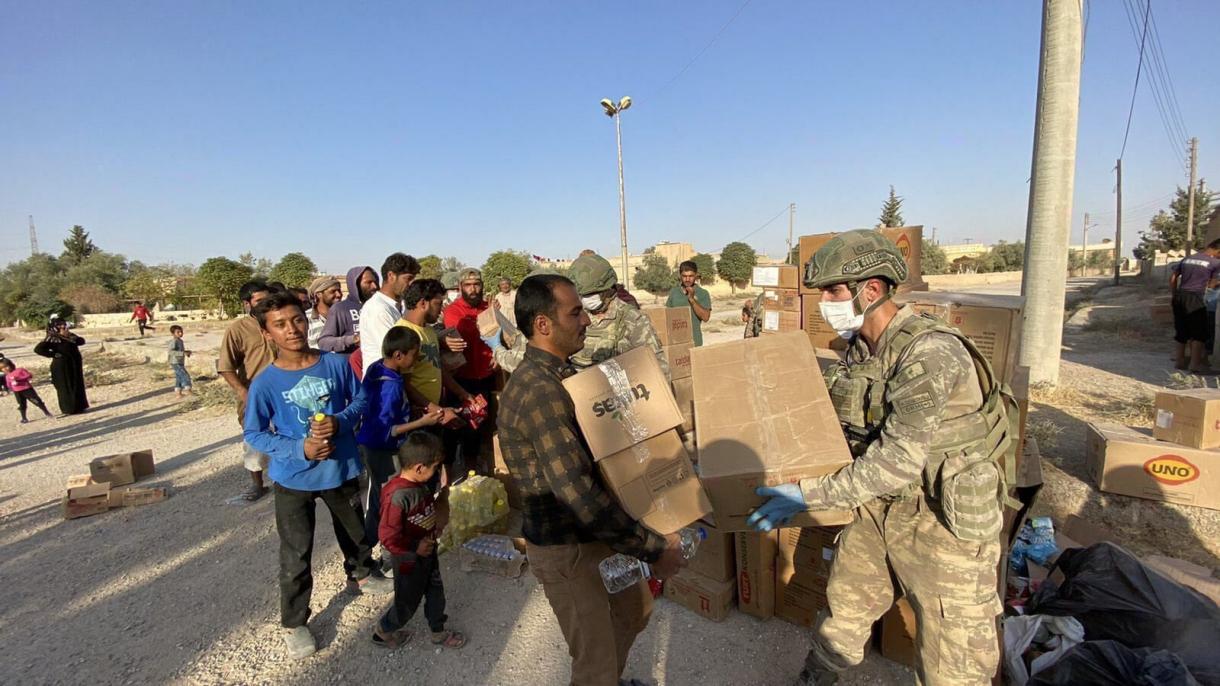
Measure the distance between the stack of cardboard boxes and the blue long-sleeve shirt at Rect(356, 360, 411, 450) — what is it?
5.16 meters

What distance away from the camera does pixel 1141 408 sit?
18.7 ft

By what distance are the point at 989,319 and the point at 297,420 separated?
3.94m

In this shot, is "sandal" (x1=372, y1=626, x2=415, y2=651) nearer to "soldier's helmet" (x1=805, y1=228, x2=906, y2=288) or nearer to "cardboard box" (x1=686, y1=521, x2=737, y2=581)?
"cardboard box" (x1=686, y1=521, x2=737, y2=581)

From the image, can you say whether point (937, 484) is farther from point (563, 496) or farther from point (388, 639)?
point (388, 639)

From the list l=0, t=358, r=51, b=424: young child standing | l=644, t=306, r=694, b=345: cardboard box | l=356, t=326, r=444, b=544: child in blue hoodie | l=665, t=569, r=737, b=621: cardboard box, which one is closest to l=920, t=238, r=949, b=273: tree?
l=644, t=306, r=694, b=345: cardboard box

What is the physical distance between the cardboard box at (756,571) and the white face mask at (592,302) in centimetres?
161

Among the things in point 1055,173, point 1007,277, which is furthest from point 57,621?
point 1007,277

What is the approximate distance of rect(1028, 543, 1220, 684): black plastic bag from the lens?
1997 mm

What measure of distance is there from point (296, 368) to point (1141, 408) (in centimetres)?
819

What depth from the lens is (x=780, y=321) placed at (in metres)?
5.88

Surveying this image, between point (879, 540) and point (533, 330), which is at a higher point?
point (533, 330)

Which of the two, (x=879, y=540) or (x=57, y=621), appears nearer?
(x=879, y=540)

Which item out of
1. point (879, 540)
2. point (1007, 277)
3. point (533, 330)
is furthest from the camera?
point (1007, 277)

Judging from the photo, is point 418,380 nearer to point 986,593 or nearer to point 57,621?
point 57,621
